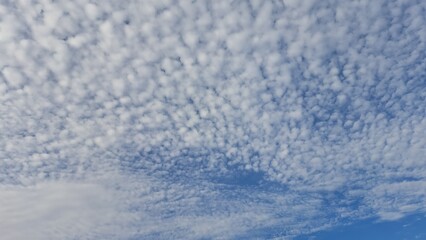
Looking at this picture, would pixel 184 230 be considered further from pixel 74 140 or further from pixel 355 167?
pixel 74 140

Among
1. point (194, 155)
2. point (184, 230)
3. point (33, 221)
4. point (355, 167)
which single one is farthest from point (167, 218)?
point (355, 167)

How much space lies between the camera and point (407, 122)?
14664 millimetres

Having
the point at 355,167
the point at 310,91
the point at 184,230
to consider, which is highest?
the point at 310,91

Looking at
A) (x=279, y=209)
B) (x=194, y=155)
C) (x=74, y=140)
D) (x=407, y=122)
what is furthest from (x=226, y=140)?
(x=279, y=209)

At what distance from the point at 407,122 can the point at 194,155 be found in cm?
908

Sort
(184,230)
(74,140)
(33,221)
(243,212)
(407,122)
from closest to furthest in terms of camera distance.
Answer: (74,140)
(407,122)
(33,221)
(243,212)
(184,230)

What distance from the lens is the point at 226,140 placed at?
13477 millimetres

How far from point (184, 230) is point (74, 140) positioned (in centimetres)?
1474

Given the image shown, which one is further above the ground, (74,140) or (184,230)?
(74,140)

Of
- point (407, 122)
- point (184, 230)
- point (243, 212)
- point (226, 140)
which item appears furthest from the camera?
point (184, 230)

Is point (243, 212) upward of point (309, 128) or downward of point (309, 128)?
downward

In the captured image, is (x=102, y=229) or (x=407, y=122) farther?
(x=102, y=229)

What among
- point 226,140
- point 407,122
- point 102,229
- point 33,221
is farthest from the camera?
point 102,229

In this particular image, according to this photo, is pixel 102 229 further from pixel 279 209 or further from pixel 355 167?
pixel 355 167
